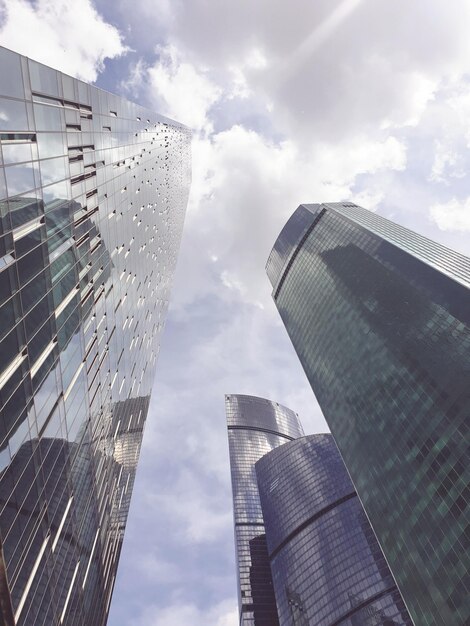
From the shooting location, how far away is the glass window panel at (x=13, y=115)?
20.8 meters

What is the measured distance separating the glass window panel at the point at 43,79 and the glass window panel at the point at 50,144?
2.59m

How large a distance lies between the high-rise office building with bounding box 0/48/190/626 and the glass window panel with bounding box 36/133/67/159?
14cm

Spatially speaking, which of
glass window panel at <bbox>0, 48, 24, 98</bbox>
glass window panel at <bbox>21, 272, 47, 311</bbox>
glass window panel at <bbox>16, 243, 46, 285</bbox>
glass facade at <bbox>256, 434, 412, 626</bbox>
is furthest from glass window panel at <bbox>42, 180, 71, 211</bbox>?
glass facade at <bbox>256, 434, 412, 626</bbox>

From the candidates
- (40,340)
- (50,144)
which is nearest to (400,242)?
(50,144)

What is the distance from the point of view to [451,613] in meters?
55.9

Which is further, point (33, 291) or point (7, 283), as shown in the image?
point (33, 291)

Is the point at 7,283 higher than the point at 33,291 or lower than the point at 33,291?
higher

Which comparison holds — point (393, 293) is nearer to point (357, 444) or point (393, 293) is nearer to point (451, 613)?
point (357, 444)

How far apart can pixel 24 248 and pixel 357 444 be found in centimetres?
8374

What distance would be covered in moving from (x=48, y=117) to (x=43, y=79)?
7.23ft

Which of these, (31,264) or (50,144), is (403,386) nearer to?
(31,264)

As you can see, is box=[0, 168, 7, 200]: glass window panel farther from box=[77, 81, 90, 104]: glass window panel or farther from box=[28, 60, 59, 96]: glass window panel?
box=[77, 81, 90, 104]: glass window panel

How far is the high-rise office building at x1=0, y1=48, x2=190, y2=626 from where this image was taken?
2231 cm

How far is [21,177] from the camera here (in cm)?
2258
